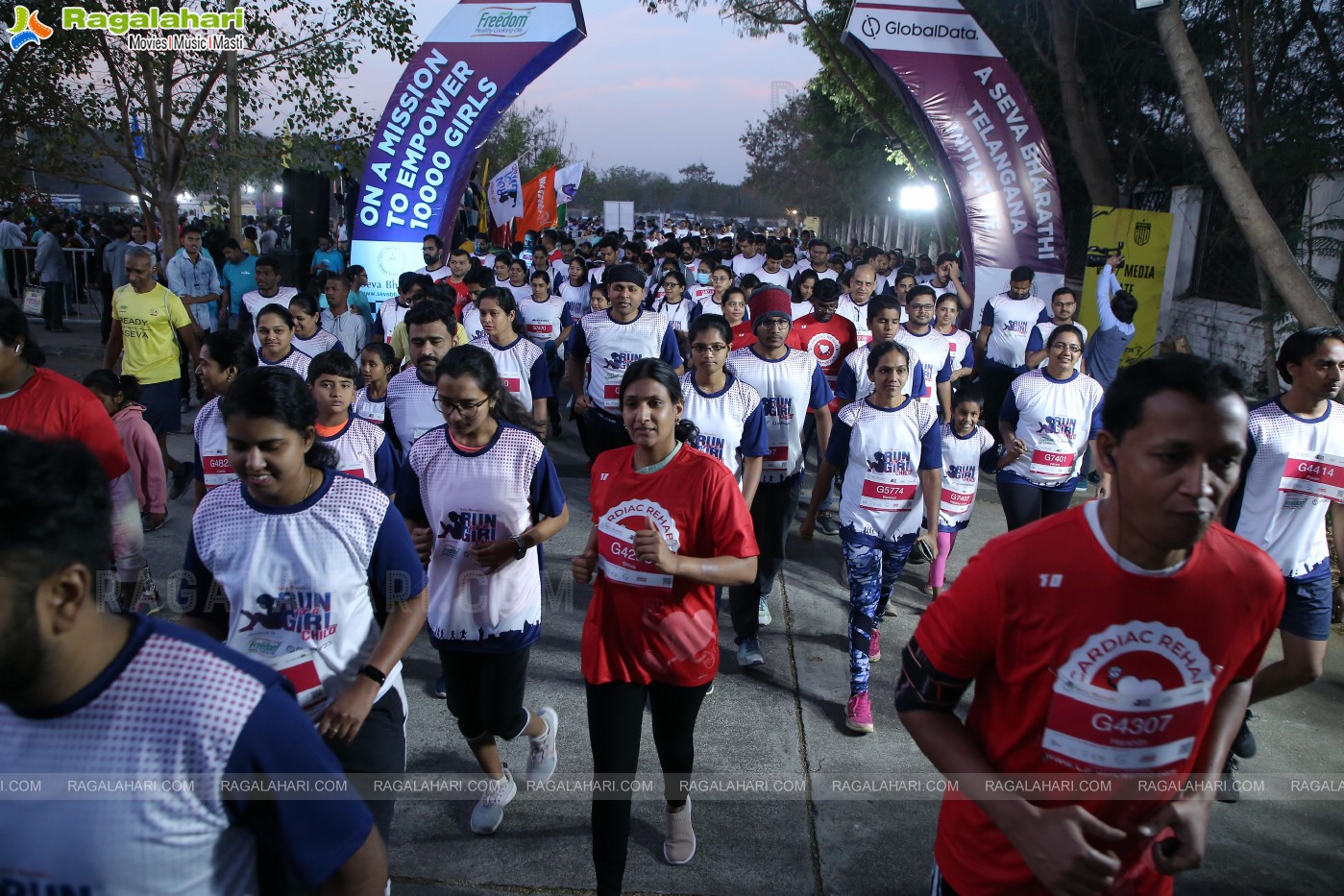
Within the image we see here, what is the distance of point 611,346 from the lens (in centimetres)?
721

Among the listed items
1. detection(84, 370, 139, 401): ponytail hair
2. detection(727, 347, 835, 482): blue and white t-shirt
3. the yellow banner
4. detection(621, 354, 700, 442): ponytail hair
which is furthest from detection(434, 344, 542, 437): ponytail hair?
the yellow banner

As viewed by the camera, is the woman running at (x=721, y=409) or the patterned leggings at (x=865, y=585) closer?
the patterned leggings at (x=865, y=585)

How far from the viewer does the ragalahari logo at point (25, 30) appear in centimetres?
1093

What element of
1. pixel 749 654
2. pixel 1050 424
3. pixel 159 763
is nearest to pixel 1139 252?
pixel 1050 424

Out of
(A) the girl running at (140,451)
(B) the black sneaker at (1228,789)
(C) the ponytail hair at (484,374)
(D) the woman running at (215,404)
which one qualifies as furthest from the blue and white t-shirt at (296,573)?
(B) the black sneaker at (1228,789)

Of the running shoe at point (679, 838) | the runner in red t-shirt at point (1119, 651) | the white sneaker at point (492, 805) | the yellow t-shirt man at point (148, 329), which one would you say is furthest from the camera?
the yellow t-shirt man at point (148, 329)

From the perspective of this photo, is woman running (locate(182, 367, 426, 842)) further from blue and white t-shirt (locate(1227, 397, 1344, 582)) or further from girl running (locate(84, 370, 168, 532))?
blue and white t-shirt (locate(1227, 397, 1344, 582))

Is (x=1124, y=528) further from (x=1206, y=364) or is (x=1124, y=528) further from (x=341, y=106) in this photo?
(x=341, y=106)

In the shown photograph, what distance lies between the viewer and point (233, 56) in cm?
1251

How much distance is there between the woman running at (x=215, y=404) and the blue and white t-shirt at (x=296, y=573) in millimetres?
2033

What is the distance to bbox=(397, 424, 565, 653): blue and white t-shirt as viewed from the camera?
3.64 metres

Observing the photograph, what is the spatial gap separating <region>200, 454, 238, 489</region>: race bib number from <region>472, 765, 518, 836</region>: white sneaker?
2074mm

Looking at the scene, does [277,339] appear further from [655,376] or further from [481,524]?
[655,376]

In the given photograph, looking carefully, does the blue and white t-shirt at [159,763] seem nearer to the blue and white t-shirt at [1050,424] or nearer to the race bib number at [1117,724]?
the race bib number at [1117,724]
